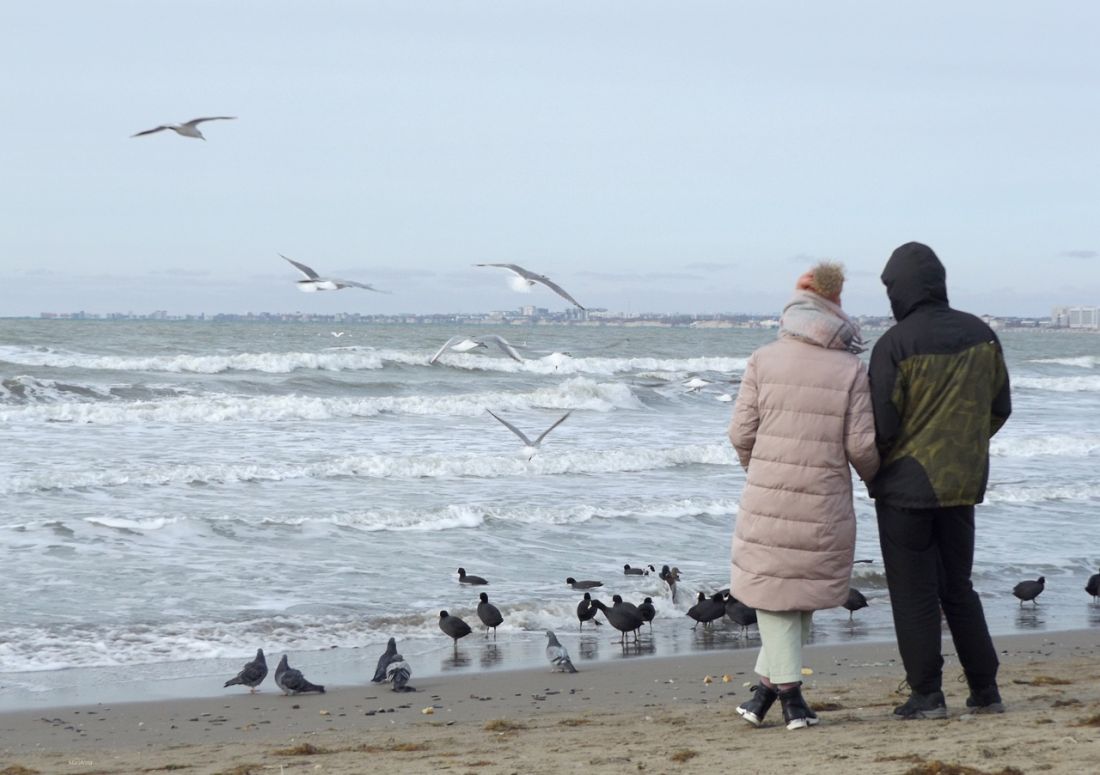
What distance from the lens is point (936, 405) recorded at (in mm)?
4316

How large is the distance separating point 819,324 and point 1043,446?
705 inches

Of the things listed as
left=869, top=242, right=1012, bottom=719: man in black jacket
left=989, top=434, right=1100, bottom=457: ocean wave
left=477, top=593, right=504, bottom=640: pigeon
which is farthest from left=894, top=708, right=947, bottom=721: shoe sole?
left=989, top=434, right=1100, bottom=457: ocean wave

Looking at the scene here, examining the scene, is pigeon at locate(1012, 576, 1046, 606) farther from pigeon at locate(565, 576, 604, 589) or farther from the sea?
pigeon at locate(565, 576, 604, 589)

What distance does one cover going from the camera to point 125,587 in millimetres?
9102

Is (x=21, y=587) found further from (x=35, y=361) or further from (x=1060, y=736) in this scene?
(x=35, y=361)

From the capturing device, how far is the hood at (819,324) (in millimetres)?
4344

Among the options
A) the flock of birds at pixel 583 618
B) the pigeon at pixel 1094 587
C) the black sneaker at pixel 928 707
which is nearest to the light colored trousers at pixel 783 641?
the black sneaker at pixel 928 707

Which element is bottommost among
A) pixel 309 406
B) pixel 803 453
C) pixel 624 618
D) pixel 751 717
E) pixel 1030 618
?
pixel 1030 618

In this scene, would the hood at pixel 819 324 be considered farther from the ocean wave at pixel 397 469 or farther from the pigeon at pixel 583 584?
the ocean wave at pixel 397 469

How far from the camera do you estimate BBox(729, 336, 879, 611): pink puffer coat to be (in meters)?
4.31

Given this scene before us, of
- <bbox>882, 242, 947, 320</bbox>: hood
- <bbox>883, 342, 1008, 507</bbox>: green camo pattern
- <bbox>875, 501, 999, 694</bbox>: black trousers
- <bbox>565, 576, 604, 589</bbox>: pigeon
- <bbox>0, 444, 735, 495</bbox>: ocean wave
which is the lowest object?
<bbox>565, 576, 604, 589</bbox>: pigeon

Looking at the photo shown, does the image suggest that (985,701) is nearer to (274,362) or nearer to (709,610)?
(709,610)

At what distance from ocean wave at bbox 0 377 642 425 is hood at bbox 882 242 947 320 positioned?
63.0ft

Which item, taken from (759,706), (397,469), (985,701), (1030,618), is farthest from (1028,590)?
(397,469)
